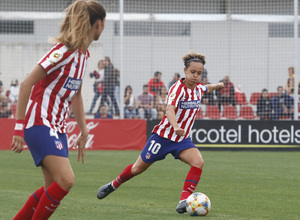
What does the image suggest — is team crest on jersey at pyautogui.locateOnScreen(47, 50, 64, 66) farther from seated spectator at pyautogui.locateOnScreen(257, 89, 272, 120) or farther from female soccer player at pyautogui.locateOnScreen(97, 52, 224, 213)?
seated spectator at pyautogui.locateOnScreen(257, 89, 272, 120)

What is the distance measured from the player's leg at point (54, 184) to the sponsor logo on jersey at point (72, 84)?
57 centimetres

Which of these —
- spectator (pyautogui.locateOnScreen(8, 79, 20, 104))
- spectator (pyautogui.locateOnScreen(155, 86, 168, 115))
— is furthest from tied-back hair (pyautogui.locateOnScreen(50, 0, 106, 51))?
spectator (pyautogui.locateOnScreen(8, 79, 20, 104))

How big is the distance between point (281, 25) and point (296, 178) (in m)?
7.88

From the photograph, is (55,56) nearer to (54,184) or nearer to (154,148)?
(54,184)

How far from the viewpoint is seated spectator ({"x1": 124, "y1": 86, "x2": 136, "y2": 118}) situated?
1764 centimetres

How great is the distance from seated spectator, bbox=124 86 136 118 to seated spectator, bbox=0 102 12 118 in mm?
3277

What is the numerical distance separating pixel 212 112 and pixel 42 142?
1307cm

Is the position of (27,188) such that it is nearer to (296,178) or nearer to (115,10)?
(296,178)

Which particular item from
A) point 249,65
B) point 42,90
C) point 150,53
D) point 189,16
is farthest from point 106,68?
point 42,90

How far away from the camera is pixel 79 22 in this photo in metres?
4.81

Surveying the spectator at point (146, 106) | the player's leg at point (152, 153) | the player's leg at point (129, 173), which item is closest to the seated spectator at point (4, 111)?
the spectator at point (146, 106)

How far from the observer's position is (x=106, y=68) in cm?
1781

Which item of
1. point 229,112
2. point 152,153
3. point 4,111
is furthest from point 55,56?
point 4,111

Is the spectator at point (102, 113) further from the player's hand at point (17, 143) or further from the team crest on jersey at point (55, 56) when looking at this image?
the player's hand at point (17, 143)
